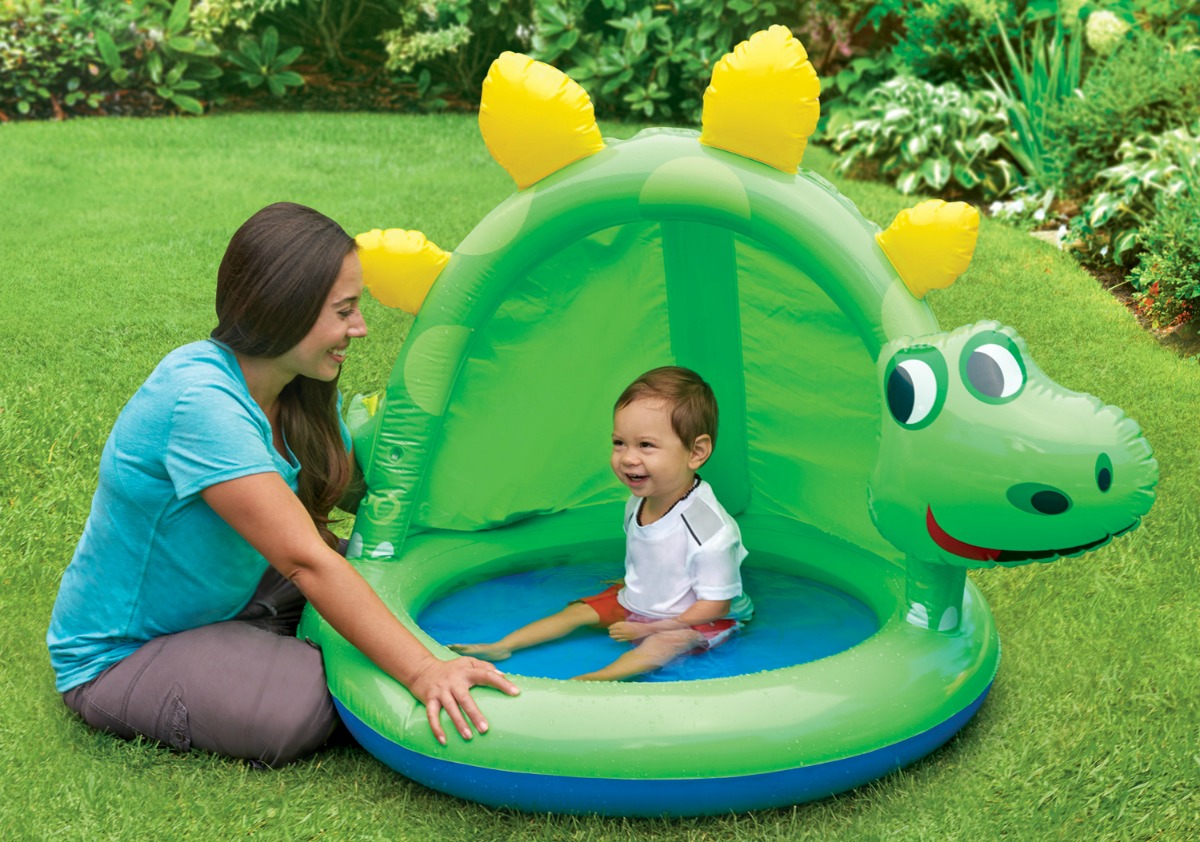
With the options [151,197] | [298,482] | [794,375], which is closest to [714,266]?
[794,375]

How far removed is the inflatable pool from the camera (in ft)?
8.79

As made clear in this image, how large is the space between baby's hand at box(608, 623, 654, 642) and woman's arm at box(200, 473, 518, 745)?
0.76m

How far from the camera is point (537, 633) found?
3557mm

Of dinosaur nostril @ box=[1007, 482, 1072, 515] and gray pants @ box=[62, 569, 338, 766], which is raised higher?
dinosaur nostril @ box=[1007, 482, 1072, 515]

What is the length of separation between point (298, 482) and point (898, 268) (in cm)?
158

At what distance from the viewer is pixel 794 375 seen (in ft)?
13.1

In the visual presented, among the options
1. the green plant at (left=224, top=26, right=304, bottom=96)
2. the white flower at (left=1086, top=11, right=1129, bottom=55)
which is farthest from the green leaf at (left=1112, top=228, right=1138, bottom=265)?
the green plant at (left=224, top=26, right=304, bottom=96)

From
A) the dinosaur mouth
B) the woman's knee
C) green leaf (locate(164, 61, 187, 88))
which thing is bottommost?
green leaf (locate(164, 61, 187, 88))

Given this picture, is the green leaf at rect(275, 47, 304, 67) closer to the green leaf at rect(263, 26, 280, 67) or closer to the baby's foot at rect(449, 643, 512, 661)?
the green leaf at rect(263, 26, 280, 67)

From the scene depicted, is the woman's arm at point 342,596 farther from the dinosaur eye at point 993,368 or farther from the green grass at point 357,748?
the dinosaur eye at point 993,368

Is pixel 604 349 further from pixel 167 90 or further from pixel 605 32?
pixel 167 90

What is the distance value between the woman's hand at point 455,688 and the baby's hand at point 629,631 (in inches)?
29.7

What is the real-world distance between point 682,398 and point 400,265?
32.9 inches

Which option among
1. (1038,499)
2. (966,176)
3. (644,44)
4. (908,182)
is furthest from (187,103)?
(1038,499)
